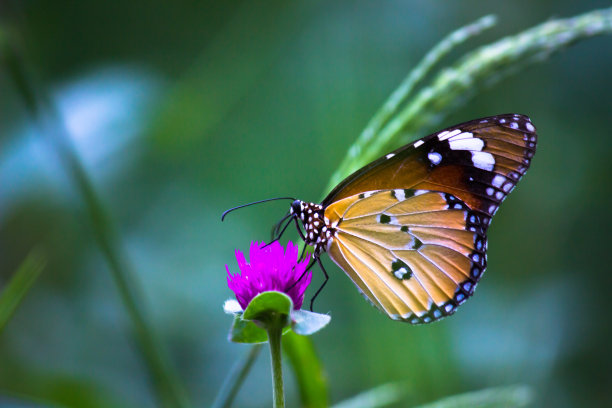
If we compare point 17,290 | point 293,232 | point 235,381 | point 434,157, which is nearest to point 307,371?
point 235,381

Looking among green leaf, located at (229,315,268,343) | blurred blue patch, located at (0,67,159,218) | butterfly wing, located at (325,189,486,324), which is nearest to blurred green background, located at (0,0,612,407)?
blurred blue patch, located at (0,67,159,218)

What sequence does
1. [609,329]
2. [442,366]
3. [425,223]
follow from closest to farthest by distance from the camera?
1. [425,223]
2. [442,366]
3. [609,329]

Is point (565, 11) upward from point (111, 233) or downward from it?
upward

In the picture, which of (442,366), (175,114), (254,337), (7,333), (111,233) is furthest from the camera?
(7,333)

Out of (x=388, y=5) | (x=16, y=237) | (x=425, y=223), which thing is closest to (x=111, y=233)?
(x=425, y=223)

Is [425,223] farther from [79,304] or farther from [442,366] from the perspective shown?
[79,304]

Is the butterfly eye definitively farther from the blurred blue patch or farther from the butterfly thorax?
the blurred blue patch
